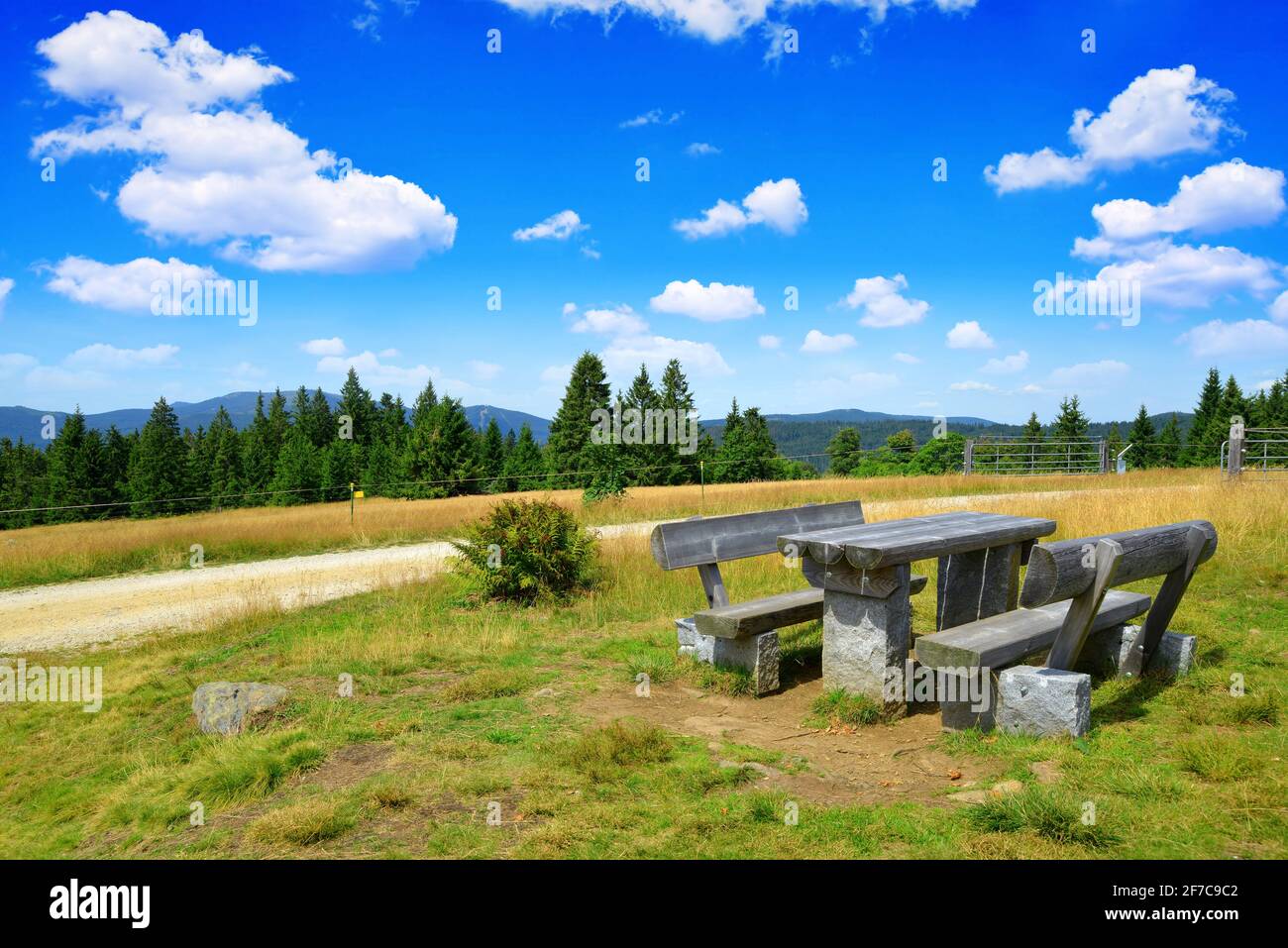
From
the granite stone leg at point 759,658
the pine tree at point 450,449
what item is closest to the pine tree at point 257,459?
the pine tree at point 450,449

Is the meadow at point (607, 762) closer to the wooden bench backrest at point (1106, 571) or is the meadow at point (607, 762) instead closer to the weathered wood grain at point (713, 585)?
the wooden bench backrest at point (1106, 571)

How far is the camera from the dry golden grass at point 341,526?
1280 centimetres

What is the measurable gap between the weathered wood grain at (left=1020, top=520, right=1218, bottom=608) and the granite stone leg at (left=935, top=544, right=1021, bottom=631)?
1.27 meters

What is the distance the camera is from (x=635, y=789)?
3.57 metres

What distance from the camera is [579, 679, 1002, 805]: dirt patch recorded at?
3.65 metres

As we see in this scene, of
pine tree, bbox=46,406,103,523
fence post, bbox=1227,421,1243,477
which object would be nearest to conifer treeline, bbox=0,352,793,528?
pine tree, bbox=46,406,103,523

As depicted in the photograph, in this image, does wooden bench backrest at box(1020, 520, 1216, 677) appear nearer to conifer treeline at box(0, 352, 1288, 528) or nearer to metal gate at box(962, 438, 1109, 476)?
metal gate at box(962, 438, 1109, 476)

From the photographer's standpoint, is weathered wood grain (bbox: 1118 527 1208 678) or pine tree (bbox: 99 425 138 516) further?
pine tree (bbox: 99 425 138 516)

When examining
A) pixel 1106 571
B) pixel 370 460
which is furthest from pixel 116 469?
pixel 1106 571

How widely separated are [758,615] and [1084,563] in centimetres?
200

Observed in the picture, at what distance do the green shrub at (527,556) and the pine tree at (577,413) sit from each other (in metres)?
47.8

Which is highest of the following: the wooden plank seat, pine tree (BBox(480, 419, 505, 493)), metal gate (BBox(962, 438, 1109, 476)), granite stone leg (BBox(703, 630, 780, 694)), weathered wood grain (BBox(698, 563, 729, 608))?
pine tree (BBox(480, 419, 505, 493))
